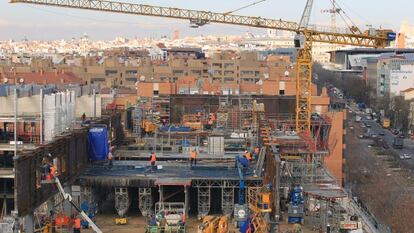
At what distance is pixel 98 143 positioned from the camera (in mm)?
17797

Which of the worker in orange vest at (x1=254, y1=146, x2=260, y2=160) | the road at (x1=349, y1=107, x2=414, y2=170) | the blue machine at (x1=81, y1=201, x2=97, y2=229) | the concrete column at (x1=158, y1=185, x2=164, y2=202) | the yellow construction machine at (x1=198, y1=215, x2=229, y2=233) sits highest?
the worker in orange vest at (x1=254, y1=146, x2=260, y2=160)

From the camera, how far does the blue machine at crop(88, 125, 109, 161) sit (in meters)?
17.5

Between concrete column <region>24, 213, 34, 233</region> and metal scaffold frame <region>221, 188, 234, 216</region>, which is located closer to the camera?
concrete column <region>24, 213, 34, 233</region>

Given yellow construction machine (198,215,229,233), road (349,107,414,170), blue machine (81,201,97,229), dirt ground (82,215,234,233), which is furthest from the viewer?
road (349,107,414,170)

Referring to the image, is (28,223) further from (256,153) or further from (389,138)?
(389,138)

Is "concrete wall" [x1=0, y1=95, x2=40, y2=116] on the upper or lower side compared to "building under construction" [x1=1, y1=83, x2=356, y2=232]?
upper

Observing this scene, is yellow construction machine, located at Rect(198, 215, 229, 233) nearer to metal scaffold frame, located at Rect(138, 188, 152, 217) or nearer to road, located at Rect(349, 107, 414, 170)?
metal scaffold frame, located at Rect(138, 188, 152, 217)

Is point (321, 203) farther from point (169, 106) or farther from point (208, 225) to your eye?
point (169, 106)

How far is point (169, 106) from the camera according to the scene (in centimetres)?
3316

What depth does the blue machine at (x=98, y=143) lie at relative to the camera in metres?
17.5

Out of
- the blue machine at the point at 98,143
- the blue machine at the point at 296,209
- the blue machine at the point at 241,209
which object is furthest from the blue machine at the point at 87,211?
the blue machine at the point at 296,209

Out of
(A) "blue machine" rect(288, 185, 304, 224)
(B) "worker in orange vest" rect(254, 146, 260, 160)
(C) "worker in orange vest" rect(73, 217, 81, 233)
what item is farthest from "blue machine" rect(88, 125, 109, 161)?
(A) "blue machine" rect(288, 185, 304, 224)

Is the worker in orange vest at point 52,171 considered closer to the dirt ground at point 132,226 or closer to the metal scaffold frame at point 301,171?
the dirt ground at point 132,226

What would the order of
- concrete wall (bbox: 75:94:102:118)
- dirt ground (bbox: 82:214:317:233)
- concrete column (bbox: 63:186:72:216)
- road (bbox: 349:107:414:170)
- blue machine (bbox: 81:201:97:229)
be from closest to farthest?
dirt ground (bbox: 82:214:317:233), blue machine (bbox: 81:201:97:229), concrete column (bbox: 63:186:72:216), concrete wall (bbox: 75:94:102:118), road (bbox: 349:107:414:170)
